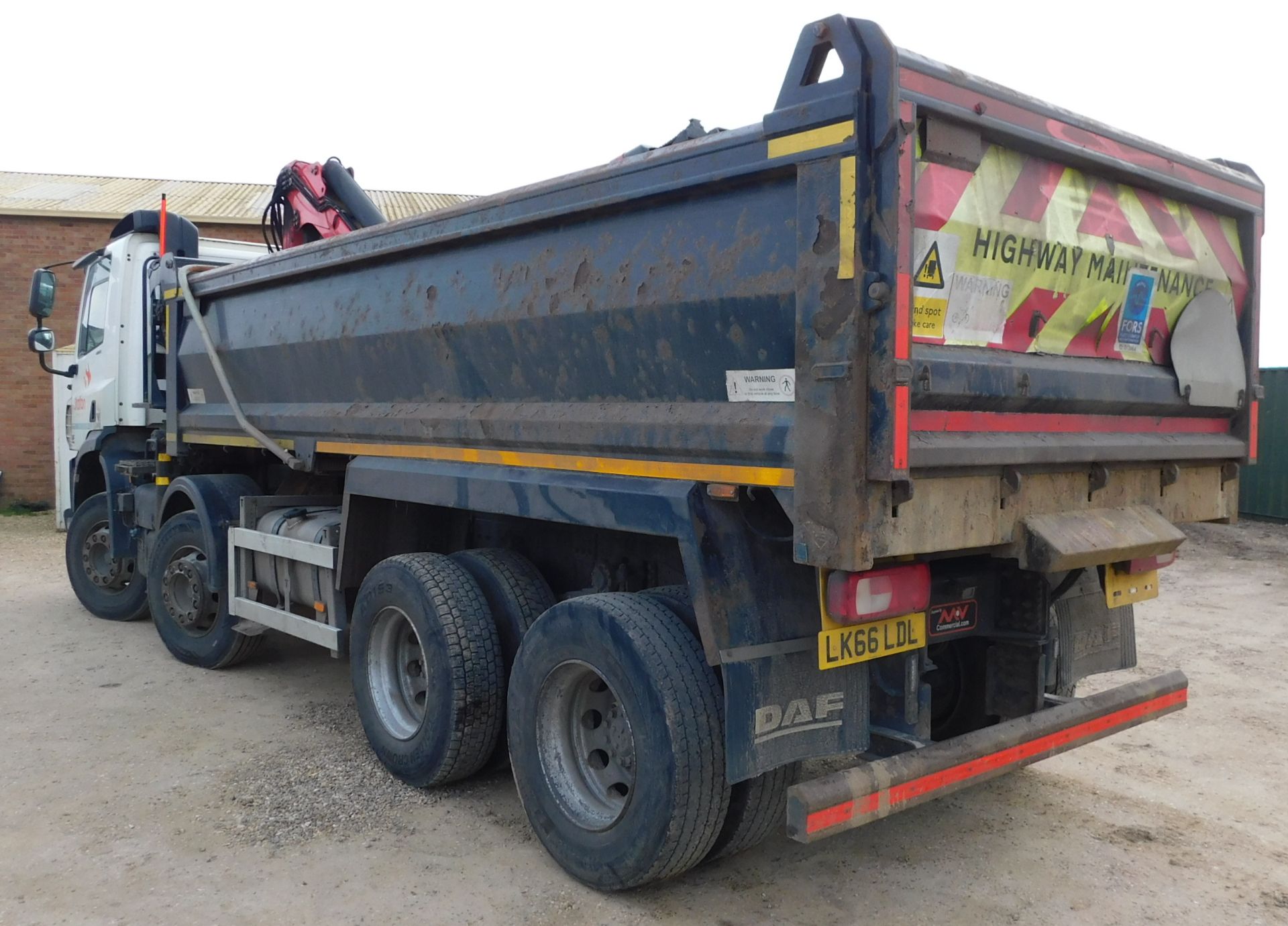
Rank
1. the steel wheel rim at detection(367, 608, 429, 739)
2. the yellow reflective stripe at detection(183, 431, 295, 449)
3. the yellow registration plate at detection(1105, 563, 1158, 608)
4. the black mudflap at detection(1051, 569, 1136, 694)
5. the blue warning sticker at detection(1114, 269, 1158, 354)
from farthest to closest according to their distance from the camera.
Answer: the yellow reflective stripe at detection(183, 431, 295, 449) < the steel wheel rim at detection(367, 608, 429, 739) < the black mudflap at detection(1051, 569, 1136, 694) < the yellow registration plate at detection(1105, 563, 1158, 608) < the blue warning sticker at detection(1114, 269, 1158, 354)

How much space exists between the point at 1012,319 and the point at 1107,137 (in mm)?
823

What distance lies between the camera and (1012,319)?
334cm

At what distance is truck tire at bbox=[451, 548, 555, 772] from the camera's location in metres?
4.30

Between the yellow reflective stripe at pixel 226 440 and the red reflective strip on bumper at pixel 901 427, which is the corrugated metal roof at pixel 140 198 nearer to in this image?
the yellow reflective stripe at pixel 226 440

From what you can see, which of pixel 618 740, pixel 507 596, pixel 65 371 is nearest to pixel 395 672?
pixel 507 596

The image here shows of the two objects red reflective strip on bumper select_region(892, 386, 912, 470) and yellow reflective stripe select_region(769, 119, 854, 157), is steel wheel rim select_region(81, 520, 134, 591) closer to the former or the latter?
yellow reflective stripe select_region(769, 119, 854, 157)

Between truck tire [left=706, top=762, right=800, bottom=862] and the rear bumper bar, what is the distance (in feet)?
1.16

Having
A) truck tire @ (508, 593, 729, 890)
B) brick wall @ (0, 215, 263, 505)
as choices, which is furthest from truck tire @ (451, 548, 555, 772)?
brick wall @ (0, 215, 263, 505)

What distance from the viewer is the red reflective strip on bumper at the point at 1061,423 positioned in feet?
9.97

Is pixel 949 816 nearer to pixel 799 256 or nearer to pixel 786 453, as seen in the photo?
pixel 786 453

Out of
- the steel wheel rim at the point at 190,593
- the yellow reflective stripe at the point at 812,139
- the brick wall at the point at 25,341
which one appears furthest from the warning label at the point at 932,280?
the brick wall at the point at 25,341

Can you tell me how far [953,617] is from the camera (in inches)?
145

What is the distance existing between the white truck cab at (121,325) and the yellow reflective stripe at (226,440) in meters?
0.54

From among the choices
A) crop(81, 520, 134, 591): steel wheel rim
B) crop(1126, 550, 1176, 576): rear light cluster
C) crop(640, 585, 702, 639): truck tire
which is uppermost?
crop(1126, 550, 1176, 576): rear light cluster
